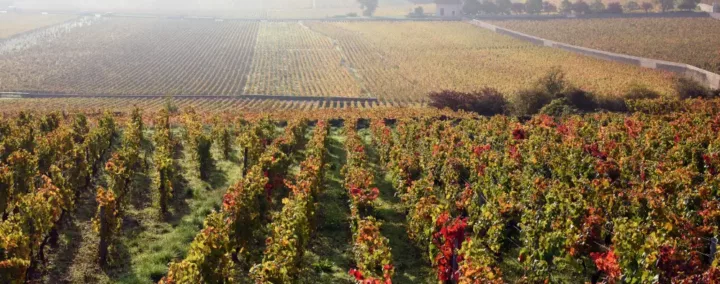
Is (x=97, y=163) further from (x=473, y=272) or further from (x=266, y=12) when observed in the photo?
(x=266, y=12)

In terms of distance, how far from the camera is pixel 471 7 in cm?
11275

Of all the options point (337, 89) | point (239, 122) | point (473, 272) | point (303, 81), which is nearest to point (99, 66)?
point (303, 81)

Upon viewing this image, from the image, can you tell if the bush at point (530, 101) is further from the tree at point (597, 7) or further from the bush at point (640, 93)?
the tree at point (597, 7)

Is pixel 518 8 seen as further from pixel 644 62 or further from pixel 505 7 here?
pixel 644 62

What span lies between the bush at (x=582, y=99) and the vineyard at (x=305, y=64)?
2.93 meters

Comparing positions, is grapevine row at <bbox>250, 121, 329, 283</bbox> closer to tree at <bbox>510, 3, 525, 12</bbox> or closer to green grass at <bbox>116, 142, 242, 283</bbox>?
green grass at <bbox>116, 142, 242, 283</bbox>

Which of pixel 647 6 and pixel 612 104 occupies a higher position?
pixel 647 6

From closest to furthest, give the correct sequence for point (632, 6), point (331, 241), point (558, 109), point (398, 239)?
point (331, 241)
point (398, 239)
point (558, 109)
point (632, 6)

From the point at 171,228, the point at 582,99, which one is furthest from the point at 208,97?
the point at 171,228

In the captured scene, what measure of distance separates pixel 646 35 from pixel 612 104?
42.3 m

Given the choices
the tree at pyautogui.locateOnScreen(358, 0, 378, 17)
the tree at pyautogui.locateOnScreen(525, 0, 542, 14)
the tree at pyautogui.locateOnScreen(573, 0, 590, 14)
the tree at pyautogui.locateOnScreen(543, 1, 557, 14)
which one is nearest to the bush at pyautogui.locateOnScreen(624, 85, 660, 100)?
the tree at pyautogui.locateOnScreen(573, 0, 590, 14)

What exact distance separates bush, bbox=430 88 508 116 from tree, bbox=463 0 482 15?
71371 millimetres

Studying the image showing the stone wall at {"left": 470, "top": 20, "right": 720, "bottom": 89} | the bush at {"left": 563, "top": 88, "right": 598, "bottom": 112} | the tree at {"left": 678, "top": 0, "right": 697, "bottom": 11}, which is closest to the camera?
the bush at {"left": 563, "top": 88, "right": 598, "bottom": 112}

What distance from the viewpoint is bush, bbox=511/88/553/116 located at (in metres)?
42.0
